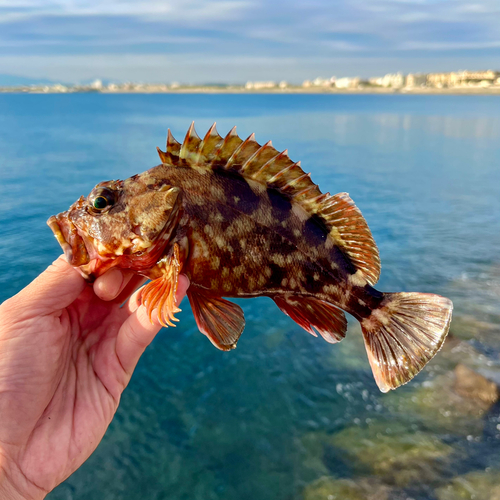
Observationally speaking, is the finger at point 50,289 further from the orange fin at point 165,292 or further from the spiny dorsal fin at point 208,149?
the spiny dorsal fin at point 208,149

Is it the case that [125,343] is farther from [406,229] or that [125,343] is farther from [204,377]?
[406,229]

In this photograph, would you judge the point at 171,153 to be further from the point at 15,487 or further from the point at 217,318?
the point at 15,487

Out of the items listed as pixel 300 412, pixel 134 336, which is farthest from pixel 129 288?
pixel 300 412

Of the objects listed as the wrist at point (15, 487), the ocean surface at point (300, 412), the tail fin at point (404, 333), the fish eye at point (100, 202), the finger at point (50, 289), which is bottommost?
the ocean surface at point (300, 412)

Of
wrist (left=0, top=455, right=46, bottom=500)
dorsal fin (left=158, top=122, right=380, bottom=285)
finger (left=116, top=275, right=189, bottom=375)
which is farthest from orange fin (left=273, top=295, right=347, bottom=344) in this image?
wrist (left=0, top=455, right=46, bottom=500)

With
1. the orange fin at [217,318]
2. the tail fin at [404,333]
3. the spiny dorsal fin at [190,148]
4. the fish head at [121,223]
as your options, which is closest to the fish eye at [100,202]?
the fish head at [121,223]

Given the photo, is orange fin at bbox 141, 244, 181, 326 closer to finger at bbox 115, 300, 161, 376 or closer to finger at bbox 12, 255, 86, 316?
finger at bbox 115, 300, 161, 376
